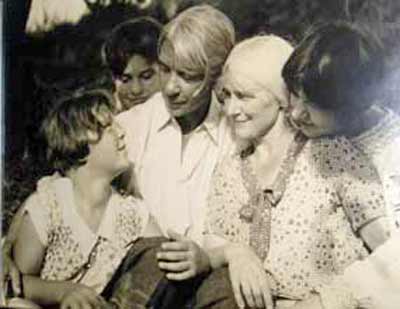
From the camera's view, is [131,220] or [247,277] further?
[131,220]

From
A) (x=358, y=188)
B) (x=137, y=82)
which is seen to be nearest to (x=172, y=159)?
(x=137, y=82)

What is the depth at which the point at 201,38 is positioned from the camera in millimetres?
1422

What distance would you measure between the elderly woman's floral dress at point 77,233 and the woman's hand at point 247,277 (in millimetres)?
213

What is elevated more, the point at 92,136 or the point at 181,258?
the point at 92,136

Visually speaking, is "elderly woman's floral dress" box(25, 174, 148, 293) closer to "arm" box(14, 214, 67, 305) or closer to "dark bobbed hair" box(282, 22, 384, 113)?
"arm" box(14, 214, 67, 305)

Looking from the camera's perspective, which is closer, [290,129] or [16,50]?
[290,129]

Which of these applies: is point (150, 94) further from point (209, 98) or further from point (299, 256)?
point (299, 256)

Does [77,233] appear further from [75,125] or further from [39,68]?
[39,68]

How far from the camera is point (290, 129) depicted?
1.35m

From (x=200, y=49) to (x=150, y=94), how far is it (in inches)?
5.8

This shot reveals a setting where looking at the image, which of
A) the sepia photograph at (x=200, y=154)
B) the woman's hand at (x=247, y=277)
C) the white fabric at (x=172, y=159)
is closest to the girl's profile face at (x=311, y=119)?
the sepia photograph at (x=200, y=154)

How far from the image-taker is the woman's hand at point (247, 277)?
1.35 meters

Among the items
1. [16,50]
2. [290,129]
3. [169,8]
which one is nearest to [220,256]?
[290,129]

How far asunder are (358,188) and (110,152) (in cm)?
54
